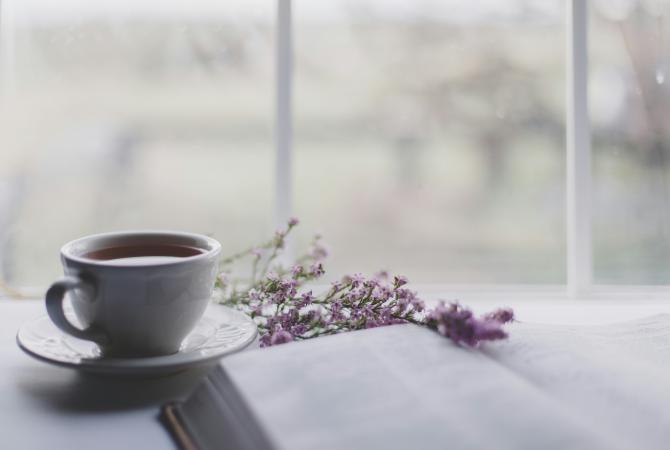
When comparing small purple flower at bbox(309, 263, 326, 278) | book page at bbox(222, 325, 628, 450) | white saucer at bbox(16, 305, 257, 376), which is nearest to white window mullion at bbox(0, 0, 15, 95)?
white saucer at bbox(16, 305, 257, 376)

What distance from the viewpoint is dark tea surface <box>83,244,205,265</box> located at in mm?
695

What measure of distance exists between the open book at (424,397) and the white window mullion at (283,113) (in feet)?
1.46

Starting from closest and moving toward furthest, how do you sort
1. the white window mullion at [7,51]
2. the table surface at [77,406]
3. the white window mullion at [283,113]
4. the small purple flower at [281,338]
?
the table surface at [77,406] < the small purple flower at [281,338] < the white window mullion at [283,113] < the white window mullion at [7,51]

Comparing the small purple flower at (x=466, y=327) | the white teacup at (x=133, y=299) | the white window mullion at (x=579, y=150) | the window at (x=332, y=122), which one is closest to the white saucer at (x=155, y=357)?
the white teacup at (x=133, y=299)

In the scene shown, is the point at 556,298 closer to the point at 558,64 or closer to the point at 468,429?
the point at 558,64

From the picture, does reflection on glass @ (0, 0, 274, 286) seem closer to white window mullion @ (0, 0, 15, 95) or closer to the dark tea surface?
white window mullion @ (0, 0, 15, 95)

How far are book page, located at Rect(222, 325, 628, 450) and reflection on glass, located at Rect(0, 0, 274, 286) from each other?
2.15 ft

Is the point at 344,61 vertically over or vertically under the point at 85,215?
over

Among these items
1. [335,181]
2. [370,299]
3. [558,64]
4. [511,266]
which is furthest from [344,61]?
[370,299]

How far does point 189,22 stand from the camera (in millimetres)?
1161

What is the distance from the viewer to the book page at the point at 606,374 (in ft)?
1.60

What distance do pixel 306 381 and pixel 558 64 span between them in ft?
2.85

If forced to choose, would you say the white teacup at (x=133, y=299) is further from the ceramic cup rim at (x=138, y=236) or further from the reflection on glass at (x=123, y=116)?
the reflection on glass at (x=123, y=116)

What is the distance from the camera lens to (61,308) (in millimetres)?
622
